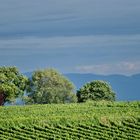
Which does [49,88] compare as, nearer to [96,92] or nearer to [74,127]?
[96,92]

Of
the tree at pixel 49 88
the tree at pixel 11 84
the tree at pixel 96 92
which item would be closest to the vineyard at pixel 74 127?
the tree at pixel 11 84

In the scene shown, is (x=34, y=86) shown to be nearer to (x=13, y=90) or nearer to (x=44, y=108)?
(x=13, y=90)

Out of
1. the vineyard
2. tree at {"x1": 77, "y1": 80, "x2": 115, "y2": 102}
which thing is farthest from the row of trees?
the vineyard

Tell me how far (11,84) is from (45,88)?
22.3ft

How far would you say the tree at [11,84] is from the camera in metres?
88.6

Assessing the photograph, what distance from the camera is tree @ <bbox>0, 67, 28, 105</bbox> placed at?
88562mm

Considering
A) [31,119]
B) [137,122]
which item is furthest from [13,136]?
[137,122]

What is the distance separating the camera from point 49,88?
94.1 metres

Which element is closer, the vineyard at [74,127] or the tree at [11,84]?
the vineyard at [74,127]

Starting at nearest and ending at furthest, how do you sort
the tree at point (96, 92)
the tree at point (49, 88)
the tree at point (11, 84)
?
the tree at point (11, 84) → the tree at point (96, 92) → the tree at point (49, 88)

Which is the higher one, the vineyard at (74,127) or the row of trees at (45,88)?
the row of trees at (45,88)

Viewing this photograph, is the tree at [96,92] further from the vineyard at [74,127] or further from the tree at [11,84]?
the vineyard at [74,127]

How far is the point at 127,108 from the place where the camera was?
60.8 meters

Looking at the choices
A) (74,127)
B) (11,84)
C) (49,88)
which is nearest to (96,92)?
(49,88)
